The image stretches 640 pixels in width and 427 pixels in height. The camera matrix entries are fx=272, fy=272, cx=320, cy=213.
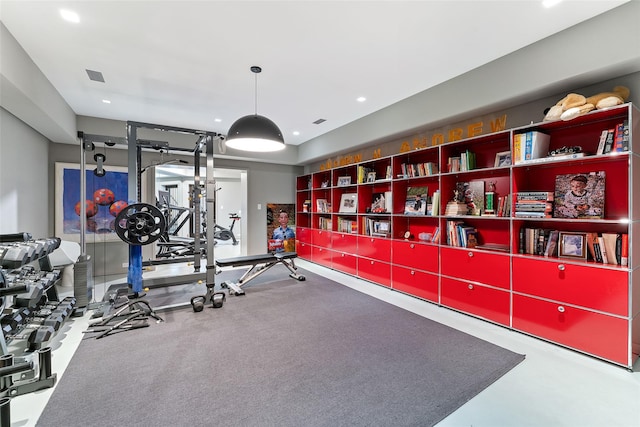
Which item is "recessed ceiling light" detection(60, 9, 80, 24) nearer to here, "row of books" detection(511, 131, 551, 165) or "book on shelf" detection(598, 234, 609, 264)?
"row of books" detection(511, 131, 551, 165)

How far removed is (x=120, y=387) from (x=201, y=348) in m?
0.65

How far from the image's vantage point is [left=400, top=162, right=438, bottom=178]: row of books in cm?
385

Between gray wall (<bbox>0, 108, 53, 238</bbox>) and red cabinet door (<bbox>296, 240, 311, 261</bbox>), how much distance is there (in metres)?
4.67

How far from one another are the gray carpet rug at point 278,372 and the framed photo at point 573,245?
106cm

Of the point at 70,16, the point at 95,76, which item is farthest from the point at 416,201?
the point at 95,76

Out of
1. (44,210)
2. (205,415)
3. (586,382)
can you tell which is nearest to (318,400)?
(205,415)

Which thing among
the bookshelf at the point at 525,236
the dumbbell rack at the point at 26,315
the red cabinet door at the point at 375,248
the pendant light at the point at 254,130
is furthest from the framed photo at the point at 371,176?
the dumbbell rack at the point at 26,315

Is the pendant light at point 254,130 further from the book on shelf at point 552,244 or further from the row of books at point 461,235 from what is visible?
the book on shelf at point 552,244

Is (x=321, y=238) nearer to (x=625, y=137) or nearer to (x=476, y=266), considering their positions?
(x=476, y=266)

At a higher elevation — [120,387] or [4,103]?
[4,103]

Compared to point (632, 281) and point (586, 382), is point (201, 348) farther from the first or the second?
point (632, 281)

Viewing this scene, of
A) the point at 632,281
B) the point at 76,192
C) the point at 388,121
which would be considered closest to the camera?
the point at 632,281

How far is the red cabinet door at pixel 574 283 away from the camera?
7.13ft

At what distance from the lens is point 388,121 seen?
13.8ft
